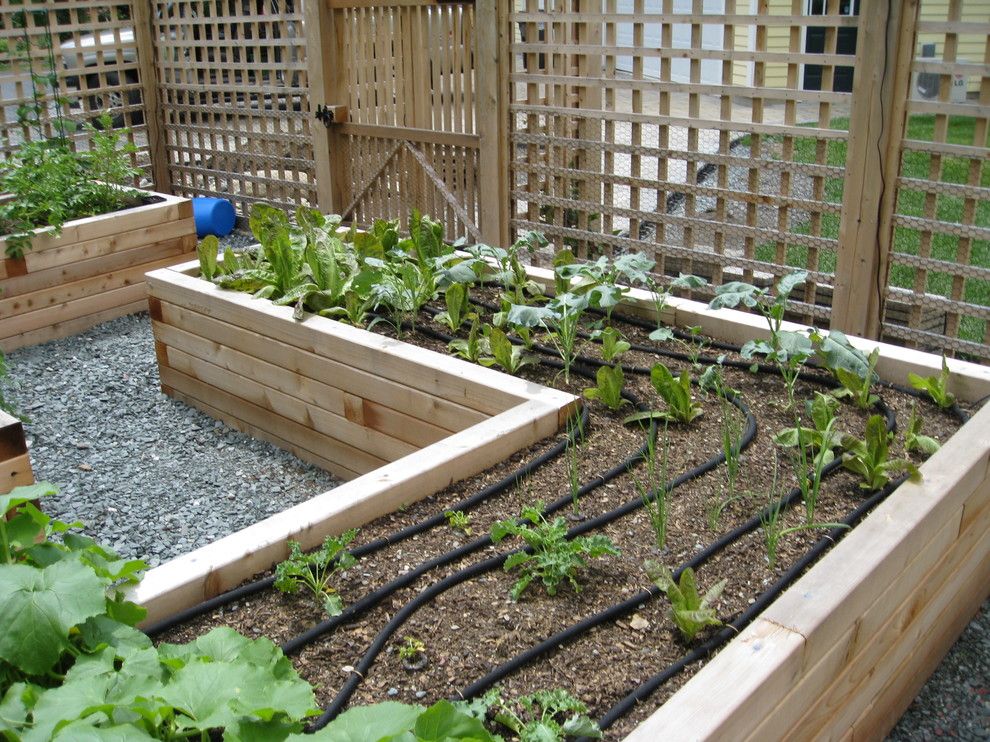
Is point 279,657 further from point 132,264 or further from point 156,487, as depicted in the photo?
point 132,264

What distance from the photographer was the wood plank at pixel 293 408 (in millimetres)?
3479

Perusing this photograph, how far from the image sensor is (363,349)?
11.2 ft

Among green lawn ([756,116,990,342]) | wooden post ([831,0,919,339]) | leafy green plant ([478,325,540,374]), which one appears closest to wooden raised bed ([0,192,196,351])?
leafy green plant ([478,325,540,374])

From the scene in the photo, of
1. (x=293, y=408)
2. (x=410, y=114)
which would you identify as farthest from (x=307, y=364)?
(x=410, y=114)

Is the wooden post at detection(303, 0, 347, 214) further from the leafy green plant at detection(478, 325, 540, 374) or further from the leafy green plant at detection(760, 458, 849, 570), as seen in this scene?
the leafy green plant at detection(760, 458, 849, 570)

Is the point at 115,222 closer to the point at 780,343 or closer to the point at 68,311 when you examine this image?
the point at 68,311

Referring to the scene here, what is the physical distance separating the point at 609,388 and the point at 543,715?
1424 mm

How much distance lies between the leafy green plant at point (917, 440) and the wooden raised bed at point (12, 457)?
7.69 feet

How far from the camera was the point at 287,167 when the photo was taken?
22.7ft

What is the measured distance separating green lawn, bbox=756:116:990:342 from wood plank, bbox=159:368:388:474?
7.00 feet

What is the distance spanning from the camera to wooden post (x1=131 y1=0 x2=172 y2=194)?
7.33m

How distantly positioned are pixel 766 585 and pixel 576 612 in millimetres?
425

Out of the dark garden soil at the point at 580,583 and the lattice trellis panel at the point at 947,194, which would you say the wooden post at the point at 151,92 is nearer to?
the lattice trellis panel at the point at 947,194

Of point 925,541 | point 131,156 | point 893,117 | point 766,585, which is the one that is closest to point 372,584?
point 766,585
